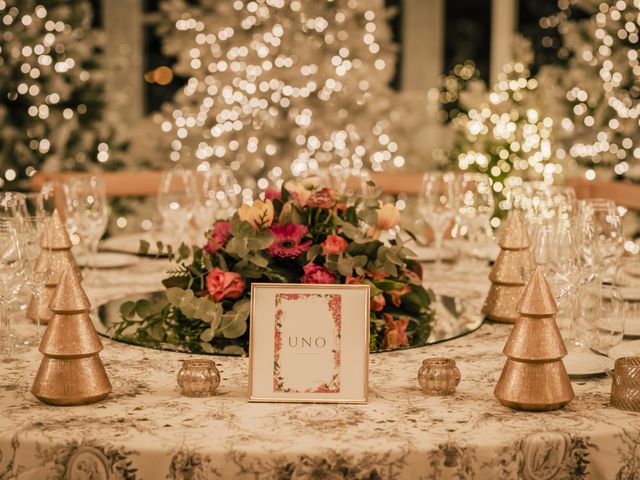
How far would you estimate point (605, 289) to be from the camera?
6.69 ft

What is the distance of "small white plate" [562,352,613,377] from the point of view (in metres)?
1.69

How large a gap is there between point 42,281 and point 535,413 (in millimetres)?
1045

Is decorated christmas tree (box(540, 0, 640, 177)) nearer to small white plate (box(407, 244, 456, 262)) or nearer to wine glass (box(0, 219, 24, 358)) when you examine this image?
small white plate (box(407, 244, 456, 262))

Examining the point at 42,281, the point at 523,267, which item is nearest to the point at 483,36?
the point at 523,267

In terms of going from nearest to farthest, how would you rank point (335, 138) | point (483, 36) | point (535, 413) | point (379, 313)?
point (535, 413)
point (379, 313)
point (335, 138)
point (483, 36)

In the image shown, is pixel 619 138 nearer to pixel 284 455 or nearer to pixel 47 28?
pixel 47 28

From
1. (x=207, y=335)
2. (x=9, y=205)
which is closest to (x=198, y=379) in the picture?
(x=207, y=335)

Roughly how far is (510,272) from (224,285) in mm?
703

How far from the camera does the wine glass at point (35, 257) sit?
1812 millimetres

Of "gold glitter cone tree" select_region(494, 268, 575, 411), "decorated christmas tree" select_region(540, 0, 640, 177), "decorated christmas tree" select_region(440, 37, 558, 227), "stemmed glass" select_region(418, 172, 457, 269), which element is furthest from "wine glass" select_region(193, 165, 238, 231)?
"decorated christmas tree" select_region(540, 0, 640, 177)

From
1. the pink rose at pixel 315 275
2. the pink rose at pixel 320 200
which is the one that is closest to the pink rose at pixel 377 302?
the pink rose at pixel 315 275

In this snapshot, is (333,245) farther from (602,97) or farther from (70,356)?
(602,97)

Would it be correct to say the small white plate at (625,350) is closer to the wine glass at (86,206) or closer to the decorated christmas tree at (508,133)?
the wine glass at (86,206)

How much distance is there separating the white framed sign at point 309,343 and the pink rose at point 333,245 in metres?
0.35
